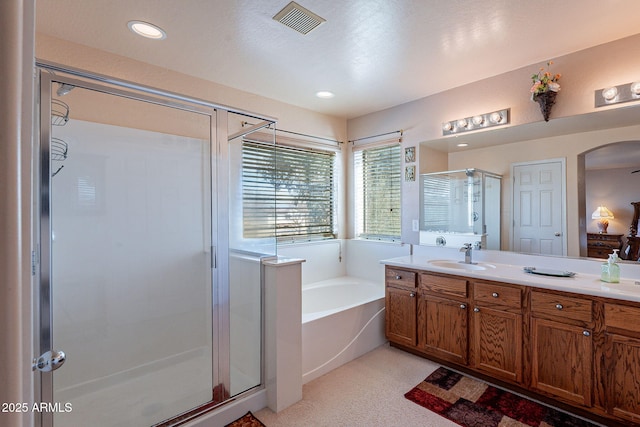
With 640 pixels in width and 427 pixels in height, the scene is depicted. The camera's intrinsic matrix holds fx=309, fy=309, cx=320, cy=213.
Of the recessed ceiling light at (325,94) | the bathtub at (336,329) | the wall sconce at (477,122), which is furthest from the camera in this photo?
the recessed ceiling light at (325,94)

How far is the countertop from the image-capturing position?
74.2 inches

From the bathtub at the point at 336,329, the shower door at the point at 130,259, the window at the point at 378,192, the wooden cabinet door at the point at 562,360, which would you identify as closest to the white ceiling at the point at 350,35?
the shower door at the point at 130,259

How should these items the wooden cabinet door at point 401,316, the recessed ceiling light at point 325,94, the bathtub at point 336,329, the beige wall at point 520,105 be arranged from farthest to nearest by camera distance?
the recessed ceiling light at point 325,94 → the wooden cabinet door at point 401,316 → the bathtub at point 336,329 → the beige wall at point 520,105

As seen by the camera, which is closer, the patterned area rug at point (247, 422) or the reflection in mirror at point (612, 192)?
the patterned area rug at point (247, 422)

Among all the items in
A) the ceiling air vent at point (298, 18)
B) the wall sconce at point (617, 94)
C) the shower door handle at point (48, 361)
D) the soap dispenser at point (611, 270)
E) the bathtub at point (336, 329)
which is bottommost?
the bathtub at point (336, 329)

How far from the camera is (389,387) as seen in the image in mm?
2383

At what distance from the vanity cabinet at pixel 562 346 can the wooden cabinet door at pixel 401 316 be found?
36.6 inches

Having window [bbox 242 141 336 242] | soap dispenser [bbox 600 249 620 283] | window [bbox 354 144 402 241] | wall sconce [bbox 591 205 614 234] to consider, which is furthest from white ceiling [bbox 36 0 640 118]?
soap dispenser [bbox 600 249 620 283]

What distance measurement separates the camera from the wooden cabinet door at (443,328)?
252 cm

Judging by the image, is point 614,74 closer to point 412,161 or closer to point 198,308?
point 412,161

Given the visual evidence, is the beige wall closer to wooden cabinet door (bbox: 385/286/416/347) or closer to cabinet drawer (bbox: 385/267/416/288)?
cabinet drawer (bbox: 385/267/416/288)

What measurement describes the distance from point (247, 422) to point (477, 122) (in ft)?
10.0

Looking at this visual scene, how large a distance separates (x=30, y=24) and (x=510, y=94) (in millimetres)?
3185

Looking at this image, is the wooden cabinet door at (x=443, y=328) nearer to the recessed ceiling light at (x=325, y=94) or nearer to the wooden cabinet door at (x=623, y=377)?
the wooden cabinet door at (x=623, y=377)
